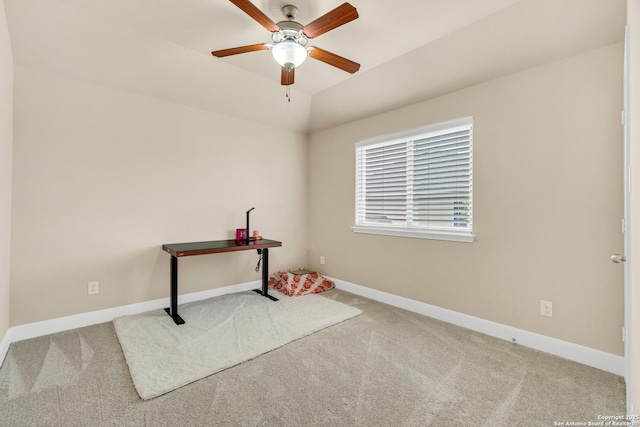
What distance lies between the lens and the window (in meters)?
2.90

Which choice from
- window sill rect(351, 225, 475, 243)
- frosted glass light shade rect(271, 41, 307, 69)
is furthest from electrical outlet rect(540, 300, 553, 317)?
frosted glass light shade rect(271, 41, 307, 69)

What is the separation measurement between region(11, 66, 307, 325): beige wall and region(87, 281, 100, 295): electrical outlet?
5 centimetres

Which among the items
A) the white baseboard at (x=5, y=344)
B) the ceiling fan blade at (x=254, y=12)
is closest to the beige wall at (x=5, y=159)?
the white baseboard at (x=5, y=344)

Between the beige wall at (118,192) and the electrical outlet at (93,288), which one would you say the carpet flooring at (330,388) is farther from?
the beige wall at (118,192)

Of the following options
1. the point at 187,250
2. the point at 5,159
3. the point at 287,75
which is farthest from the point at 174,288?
the point at 287,75

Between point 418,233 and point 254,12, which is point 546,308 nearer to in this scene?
point 418,233

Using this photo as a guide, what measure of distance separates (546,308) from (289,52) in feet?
9.37

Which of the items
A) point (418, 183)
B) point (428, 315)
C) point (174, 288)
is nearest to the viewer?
point (174, 288)

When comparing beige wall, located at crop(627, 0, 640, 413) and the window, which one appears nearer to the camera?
beige wall, located at crop(627, 0, 640, 413)

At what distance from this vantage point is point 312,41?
2.62 m

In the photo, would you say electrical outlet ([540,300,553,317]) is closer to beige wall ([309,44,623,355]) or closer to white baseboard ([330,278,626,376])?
beige wall ([309,44,623,355])

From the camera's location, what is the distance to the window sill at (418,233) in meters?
2.83

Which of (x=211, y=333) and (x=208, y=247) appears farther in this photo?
(x=208, y=247)

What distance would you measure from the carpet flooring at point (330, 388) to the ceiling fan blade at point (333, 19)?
2333mm
